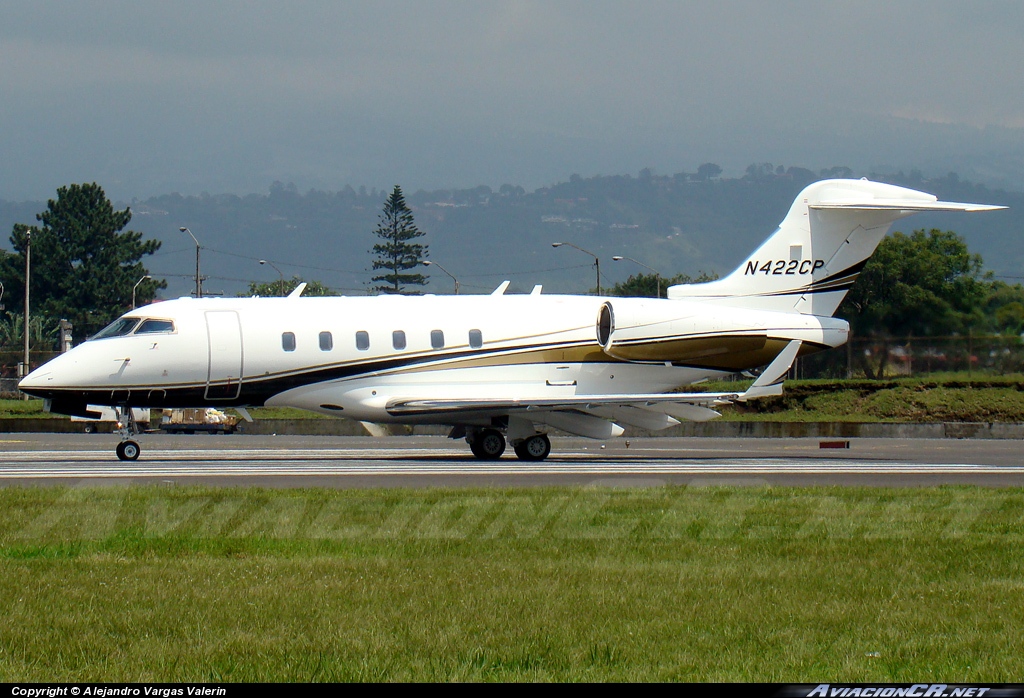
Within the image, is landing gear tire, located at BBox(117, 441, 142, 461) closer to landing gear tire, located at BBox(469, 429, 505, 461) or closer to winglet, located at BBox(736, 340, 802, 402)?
landing gear tire, located at BBox(469, 429, 505, 461)

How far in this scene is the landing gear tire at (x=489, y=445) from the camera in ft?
86.1

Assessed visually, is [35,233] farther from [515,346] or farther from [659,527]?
[659,527]

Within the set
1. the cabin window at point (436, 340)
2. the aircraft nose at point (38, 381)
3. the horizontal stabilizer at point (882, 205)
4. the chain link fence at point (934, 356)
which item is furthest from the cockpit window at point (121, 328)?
the chain link fence at point (934, 356)

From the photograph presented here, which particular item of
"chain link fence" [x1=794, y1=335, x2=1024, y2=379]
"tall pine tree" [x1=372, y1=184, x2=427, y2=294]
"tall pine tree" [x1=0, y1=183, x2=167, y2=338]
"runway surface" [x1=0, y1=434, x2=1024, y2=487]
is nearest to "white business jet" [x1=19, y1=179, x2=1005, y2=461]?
"runway surface" [x1=0, y1=434, x2=1024, y2=487]

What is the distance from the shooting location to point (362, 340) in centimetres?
2555

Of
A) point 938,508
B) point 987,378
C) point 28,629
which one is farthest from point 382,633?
point 987,378

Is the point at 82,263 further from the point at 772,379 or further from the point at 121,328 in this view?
the point at 772,379

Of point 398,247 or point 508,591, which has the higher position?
point 398,247

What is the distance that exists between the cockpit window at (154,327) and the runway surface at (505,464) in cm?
263

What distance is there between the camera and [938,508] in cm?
1412

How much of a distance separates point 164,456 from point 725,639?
2028 centimetres

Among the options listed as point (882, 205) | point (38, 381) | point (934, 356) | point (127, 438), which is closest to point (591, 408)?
point (882, 205)

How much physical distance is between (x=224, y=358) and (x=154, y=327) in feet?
5.20

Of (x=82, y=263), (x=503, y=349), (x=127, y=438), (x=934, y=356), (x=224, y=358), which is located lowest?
(x=127, y=438)
